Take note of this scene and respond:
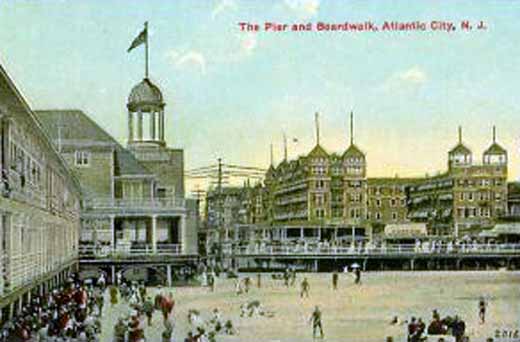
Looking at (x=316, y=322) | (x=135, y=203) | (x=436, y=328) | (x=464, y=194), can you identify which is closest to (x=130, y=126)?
(x=135, y=203)

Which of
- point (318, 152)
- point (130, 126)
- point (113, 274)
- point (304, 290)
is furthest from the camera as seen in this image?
point (304, 290)

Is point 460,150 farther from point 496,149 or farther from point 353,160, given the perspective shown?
point 353,160

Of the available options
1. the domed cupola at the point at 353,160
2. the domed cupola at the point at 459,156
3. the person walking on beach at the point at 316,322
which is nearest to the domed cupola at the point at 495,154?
the domed cupola at the point at 459,156

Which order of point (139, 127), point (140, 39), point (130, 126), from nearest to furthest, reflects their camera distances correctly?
point (140, 39) < point (139, 127) < point (130, 126)

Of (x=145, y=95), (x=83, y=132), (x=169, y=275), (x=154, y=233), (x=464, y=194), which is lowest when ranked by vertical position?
(x=169, y=275)

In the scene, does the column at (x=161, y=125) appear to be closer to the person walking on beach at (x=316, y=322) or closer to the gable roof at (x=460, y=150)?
the person walking on beach at (x=316, y=322)

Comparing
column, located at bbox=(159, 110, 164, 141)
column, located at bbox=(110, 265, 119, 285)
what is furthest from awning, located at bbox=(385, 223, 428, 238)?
column, located at bbox=(159, 110, 164, 141)

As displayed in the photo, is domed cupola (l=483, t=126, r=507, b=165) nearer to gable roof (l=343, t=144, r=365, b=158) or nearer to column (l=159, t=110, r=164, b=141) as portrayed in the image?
gable roof (l=343, t=144, r=365, b=158)
